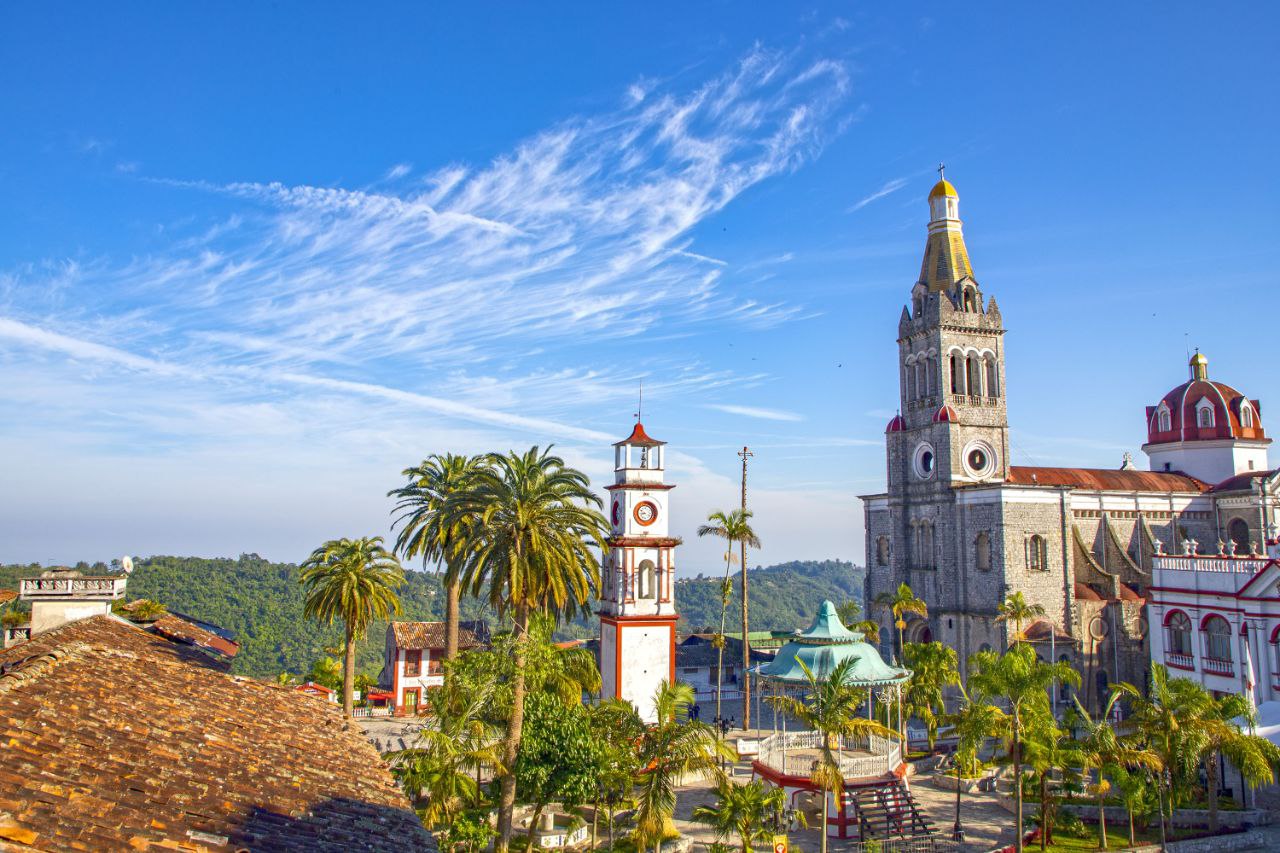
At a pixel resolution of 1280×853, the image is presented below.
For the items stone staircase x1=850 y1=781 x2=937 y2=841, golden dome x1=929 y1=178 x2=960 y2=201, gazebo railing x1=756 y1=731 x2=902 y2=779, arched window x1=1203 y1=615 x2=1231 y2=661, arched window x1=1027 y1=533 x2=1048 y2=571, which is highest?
golden dome x1=929 y1=178 x2=960 y2=201

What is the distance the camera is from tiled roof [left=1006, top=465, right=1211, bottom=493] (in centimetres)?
5873

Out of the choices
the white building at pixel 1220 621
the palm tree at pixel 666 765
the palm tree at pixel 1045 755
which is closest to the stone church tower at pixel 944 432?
the white building at pixel 1220 621

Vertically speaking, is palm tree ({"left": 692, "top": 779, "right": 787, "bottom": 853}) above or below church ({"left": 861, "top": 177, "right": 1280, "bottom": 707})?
below

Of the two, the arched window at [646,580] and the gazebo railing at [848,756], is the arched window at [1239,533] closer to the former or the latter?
the gazebo railing at [848,756]

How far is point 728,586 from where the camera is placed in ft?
169

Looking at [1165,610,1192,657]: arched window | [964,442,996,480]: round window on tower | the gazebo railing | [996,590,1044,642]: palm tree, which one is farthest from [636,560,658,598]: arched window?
[964,442,996,480]: round window on tower

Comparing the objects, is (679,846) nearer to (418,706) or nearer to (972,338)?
(418,706)

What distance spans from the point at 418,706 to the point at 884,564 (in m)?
31.3

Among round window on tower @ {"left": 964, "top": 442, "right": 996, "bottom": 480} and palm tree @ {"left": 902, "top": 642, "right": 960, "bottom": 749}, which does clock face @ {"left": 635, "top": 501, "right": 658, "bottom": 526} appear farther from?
round window on tower @ {"left": 964, "top": 442, "right": 996, "bottom": 480}

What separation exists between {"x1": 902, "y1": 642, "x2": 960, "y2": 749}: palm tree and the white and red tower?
10539 mm

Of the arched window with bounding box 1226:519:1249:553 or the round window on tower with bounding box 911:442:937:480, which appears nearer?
the round window on tower with bounding box 911:442:937:480

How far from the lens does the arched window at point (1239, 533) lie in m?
60.1

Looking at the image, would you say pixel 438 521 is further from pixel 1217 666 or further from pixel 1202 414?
pixel 1202 414

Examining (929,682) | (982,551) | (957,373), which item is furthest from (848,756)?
(957,373)
